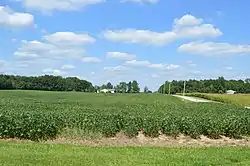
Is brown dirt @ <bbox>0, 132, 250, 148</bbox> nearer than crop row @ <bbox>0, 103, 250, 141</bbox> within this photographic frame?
Yes

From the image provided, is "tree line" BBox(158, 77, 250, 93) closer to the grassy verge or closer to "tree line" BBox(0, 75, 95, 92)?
"tree line" BBox(0, 75, 95, 92)

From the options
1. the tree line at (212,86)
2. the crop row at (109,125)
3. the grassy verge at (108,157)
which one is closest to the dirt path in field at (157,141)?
the crop row at (109,125)

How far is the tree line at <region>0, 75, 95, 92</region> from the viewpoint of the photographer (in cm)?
10563

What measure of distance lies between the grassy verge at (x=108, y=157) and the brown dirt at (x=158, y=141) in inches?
166

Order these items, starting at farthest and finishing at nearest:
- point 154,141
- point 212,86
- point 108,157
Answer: point 212,86, point 154,141, point 108,157

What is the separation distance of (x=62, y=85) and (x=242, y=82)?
65471mm

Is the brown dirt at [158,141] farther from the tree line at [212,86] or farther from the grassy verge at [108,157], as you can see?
the tree line at [212,86]

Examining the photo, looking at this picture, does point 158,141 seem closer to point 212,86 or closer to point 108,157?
point 108,157

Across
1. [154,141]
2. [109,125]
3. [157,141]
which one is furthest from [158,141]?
[109,125]

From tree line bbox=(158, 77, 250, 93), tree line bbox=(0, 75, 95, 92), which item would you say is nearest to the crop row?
tree line bbox=(0, 75, 95, 92)

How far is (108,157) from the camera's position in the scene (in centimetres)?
1152

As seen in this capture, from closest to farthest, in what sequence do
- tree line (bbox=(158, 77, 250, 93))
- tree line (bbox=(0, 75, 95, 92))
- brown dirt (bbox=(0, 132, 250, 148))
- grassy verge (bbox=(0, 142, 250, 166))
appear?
grassy verge (bbox=(0, 142, 250, 166))
brown dirt (bbox=(0, 132, 250, 148))
tree line (bbox=(0, 75, 95, 92))
tree line (bbox=(158, 77, 250, 93))

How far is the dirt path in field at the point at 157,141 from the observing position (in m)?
17.6

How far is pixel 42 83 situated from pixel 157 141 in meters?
102
